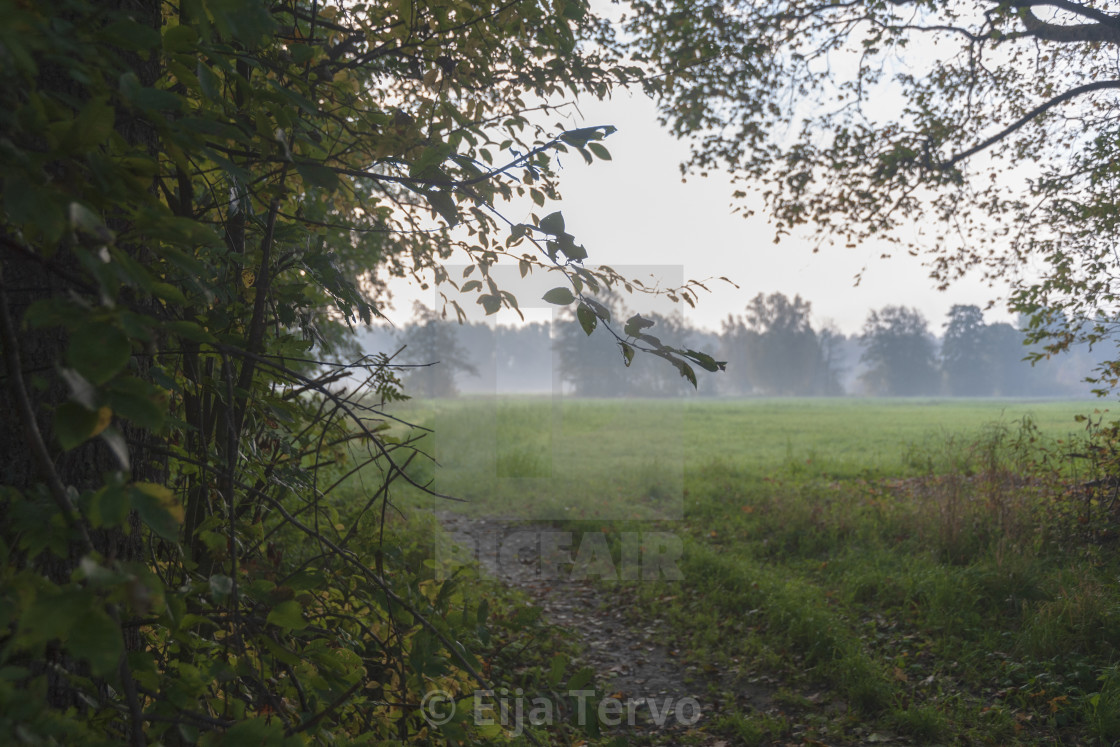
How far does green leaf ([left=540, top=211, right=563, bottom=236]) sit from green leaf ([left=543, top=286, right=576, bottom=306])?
13 centimetres

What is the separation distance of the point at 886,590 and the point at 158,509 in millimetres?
6476

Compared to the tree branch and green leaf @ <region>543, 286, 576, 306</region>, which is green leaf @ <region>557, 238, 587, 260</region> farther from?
the tree branch

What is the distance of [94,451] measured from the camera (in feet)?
4.38

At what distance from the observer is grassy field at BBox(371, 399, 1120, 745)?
425cm


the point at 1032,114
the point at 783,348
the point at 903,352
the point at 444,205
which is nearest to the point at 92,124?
the point at 444,205

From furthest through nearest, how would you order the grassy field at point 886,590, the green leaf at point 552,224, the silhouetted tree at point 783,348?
the silhouetted tree at point 783,348
the grassy field at point 886,590
the green leaf at point 552,224

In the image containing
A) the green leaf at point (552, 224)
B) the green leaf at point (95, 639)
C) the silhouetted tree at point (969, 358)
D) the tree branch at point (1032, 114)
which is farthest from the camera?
the silhouetted tree at point (969, 358)

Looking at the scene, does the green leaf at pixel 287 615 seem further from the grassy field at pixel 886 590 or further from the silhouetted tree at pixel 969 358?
the silhouetted tree at pixel 969 358

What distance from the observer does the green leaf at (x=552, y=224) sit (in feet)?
4.58

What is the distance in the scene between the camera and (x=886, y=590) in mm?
5941

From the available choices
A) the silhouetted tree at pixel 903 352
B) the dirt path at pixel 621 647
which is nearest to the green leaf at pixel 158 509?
the dirt path at pixel 621 647

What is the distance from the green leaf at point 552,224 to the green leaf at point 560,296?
5.0 inches

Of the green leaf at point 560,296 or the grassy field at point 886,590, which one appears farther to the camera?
the grassy field at point 886,590

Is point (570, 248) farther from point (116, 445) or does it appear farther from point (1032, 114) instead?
point (1032, 114)
